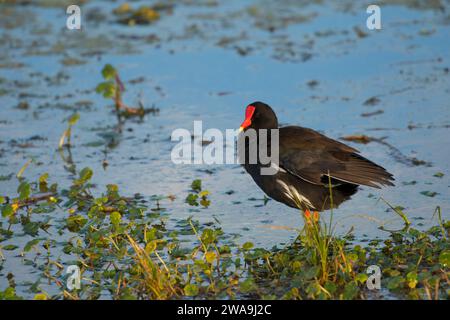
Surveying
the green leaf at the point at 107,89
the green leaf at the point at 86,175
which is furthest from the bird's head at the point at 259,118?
the green leaf at the point at 107,89

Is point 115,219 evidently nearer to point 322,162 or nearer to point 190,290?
point 190,290

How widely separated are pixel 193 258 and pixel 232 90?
4007 millimetres

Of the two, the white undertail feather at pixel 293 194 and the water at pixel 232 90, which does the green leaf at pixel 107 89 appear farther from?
the white undertail feather at pixel 293 194

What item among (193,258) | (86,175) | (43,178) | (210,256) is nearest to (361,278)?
(210,256)

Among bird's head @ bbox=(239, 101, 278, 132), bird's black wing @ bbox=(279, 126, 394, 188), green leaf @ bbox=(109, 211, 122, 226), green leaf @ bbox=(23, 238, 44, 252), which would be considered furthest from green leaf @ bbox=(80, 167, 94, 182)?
bird's black wing @ bbox=(279, 126, 394, 188)

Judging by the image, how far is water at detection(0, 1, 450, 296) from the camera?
20.7 ft

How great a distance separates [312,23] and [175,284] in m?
6.87

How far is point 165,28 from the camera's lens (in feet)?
37.2

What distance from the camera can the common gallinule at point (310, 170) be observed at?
549 cm

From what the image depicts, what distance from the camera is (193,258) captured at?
5125 mm

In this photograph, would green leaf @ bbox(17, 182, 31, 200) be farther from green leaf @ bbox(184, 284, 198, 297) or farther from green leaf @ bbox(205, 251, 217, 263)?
green leaf @ bbox(184, 284, 198, 297)

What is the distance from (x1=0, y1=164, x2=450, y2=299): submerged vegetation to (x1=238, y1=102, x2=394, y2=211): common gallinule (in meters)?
0.32
